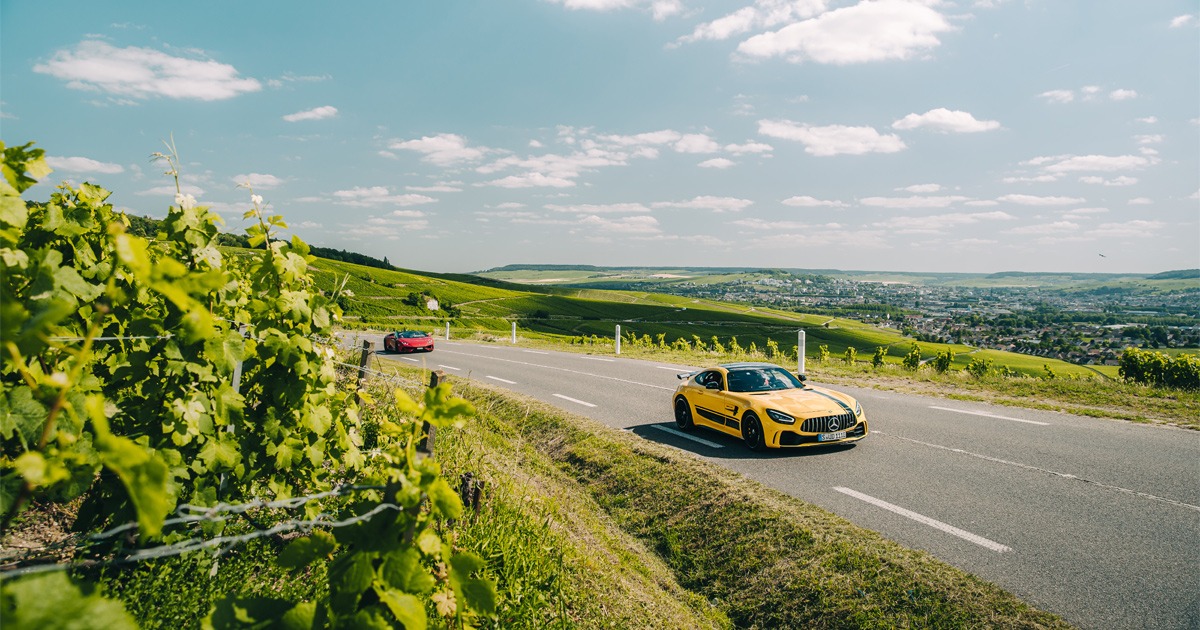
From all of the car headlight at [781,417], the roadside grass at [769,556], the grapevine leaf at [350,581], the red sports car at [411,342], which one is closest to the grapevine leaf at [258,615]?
the grapevine leaf at [350,581]

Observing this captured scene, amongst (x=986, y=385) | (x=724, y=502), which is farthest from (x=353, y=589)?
(x=986, y=385)

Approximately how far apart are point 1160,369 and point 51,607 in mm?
16649

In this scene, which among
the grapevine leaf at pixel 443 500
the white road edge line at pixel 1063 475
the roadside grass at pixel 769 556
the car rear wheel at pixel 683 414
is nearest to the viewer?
the grapevine leaf at pixel 443 500

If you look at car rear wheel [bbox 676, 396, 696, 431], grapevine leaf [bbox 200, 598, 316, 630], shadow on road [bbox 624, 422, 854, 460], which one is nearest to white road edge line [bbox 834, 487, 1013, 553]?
shadow on road [bbox 624, 422, 854, 460]

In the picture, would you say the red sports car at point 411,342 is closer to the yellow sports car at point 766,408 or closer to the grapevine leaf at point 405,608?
the yellow sports car at point 766,408

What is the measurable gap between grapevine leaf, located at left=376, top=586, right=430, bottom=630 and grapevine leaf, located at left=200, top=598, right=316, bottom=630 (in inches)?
9.3

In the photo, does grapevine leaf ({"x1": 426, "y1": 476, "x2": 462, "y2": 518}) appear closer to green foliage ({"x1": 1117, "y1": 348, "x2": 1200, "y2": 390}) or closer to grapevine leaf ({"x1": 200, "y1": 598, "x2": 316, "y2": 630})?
grapevine leaf ({"x1": 200, "y1": 598, "x2": 316, "y2": 630})

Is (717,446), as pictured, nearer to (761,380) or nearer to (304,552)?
(761,380)

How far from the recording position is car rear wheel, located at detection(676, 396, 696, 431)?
9.80 m

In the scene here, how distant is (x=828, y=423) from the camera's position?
26.6ft

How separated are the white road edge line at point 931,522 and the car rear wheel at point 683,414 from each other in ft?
11.0

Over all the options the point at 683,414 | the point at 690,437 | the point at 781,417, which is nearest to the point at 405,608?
the point at 781,417

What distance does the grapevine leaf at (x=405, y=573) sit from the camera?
6.28 ft

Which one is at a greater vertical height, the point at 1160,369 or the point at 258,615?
the point at 258,615
